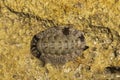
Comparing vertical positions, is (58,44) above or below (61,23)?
below

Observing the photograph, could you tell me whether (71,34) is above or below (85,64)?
above

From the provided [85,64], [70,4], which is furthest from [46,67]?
[70,4]

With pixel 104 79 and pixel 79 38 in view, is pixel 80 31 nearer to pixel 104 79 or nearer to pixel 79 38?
pixel 79 38
